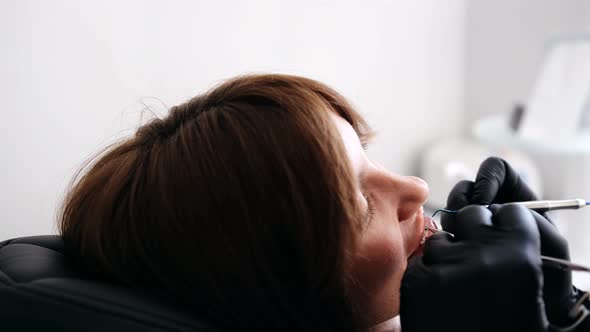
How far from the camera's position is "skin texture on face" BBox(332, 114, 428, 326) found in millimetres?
738

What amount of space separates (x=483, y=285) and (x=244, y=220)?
262 millimetres

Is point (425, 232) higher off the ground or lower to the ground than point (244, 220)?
lower

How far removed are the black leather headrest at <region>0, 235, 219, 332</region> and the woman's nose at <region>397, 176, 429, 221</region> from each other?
296 mm

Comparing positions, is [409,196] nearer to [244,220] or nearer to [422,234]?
[422,234]

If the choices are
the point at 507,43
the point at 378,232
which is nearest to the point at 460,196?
the point at 378,232

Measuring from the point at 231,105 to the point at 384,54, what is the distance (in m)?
1.11

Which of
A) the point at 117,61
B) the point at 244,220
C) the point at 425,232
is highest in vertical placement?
the point at 117,61

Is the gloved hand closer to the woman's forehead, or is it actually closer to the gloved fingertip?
the gloved fingertip

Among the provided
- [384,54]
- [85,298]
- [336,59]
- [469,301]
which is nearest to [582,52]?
[384,54]

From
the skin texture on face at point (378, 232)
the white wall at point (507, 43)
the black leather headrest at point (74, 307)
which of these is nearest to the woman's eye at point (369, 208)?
the skin texture on face at point (378, 232)

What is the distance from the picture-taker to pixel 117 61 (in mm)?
1063

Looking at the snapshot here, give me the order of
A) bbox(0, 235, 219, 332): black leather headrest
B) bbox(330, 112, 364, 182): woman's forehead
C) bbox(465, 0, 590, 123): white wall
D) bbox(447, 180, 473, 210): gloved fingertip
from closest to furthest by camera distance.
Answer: bbox(0, 235, 219, 332): black leather headrest, bbox(330, 112, 364, 182): woman's forehead, bbox(447, 180, 473, 210): gloved fingertip, bbox(465, 0, 590, 123): white wall

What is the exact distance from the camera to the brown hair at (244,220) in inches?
26.4

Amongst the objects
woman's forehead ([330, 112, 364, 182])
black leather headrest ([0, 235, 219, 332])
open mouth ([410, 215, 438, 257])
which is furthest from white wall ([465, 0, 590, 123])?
black leather headrest ([0, 235, 219, 332])
